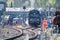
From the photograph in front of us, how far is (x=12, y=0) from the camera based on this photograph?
46.9 feet

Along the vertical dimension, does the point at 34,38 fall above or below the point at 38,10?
below

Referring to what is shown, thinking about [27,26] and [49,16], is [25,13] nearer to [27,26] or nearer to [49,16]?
[27,26]

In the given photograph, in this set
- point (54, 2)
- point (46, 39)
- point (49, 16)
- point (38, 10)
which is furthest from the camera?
point (54, 2)

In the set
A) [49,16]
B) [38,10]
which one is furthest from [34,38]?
[38,10]

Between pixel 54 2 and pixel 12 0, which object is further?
pixel 12 0

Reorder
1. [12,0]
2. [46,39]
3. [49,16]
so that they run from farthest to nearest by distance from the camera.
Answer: [12,0], [49,16], [46,39]

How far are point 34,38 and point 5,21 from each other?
16.0 feet

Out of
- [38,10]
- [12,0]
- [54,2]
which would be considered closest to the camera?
[38,10]

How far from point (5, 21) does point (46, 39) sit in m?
5.32

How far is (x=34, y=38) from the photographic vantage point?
718 cm

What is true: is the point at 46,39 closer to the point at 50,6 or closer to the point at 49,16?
the point at 49,16

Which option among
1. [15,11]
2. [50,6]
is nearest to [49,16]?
[50,6]

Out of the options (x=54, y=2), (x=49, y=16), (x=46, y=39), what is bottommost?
(x=46, y=39)

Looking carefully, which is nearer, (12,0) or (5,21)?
(5,21)
